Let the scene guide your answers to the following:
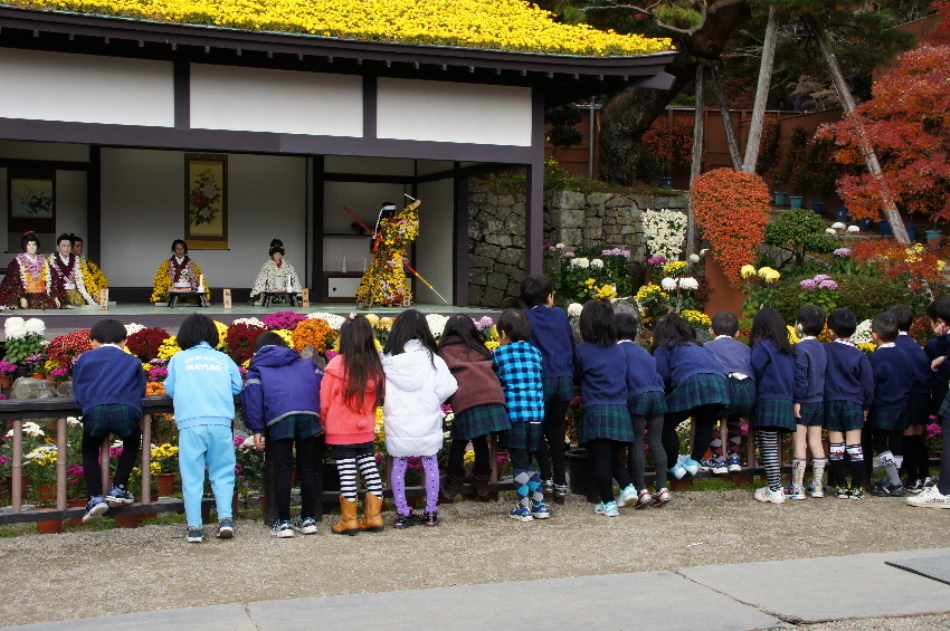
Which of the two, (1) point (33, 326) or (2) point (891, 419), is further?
(1) point (33, 326)

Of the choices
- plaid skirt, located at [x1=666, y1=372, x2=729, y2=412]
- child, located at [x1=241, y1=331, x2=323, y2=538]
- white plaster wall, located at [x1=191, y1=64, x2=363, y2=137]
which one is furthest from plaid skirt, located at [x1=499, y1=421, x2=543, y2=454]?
white plaster wall, located at [x1=191, y1=64, x2=363, y2=137]

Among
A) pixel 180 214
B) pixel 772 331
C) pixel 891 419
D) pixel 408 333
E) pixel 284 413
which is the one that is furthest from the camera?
pixel 180 214

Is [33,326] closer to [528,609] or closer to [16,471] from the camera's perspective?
[16,471]

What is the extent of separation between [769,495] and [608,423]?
62.7 inches

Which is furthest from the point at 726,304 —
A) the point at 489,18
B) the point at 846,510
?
the point at 846,510

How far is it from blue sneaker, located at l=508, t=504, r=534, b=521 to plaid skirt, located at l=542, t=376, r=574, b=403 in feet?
2.64

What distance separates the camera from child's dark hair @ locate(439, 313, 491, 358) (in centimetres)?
693

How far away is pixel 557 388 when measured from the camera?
7137mm

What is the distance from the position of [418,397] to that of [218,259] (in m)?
10.4

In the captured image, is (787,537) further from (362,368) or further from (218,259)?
(218,259)

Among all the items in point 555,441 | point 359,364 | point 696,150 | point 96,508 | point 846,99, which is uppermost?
point 846,99

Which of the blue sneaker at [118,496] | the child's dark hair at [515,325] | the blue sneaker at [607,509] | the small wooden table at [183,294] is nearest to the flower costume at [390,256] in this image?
the small wooden table at [183,294]

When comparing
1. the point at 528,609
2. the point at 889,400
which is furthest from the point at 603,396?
the point at 889,400

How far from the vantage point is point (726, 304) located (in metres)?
17.9
